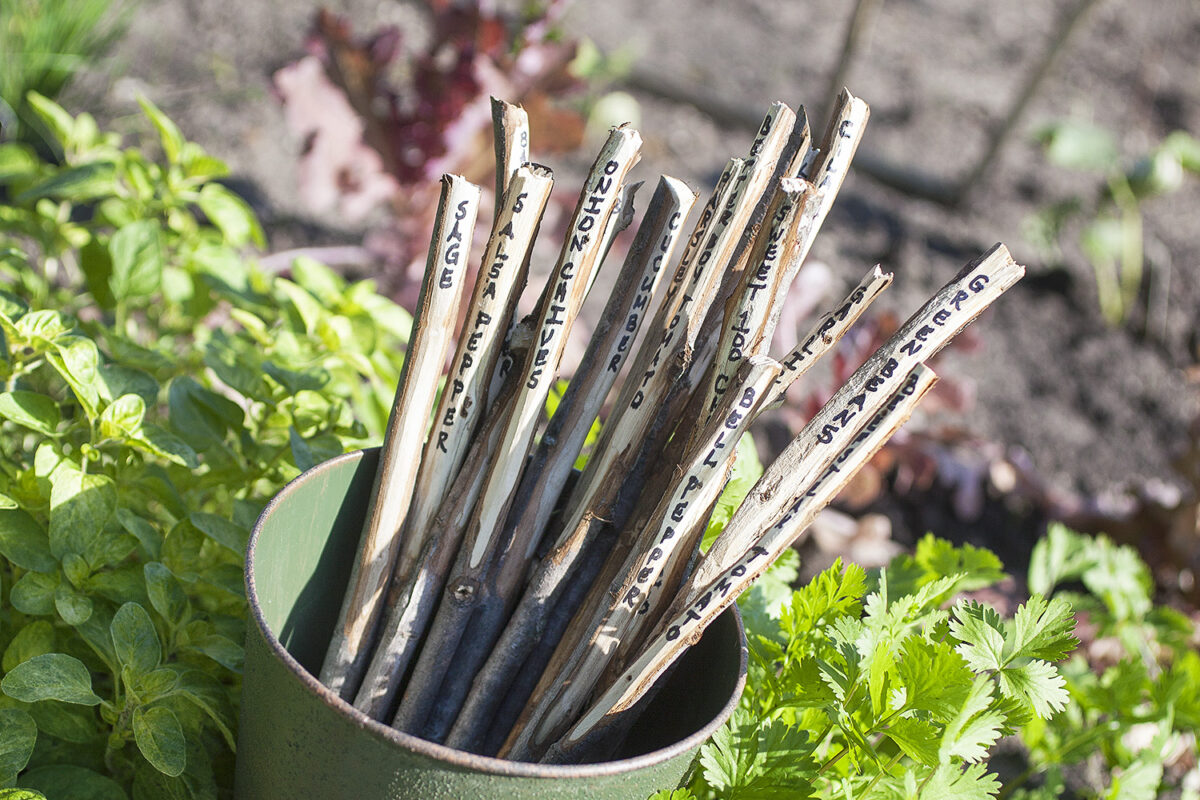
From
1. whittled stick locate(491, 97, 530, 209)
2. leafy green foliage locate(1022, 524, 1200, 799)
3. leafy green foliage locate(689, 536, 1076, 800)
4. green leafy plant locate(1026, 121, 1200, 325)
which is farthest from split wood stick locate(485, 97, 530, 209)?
green leafy plant locate(1026, 121, 1200, 325)

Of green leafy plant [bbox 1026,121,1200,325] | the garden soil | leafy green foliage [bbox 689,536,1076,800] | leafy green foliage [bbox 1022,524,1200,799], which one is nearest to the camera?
leafy green foliage [bbox 689,536,1076,800]

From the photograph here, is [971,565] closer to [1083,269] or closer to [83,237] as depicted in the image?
[83,237]

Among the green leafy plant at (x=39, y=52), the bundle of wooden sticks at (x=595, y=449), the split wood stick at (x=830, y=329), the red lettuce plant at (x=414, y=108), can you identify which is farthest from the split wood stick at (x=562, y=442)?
the green leafy plant at (x=39, y=52)

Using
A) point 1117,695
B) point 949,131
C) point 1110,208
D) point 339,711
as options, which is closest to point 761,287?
point 339,711

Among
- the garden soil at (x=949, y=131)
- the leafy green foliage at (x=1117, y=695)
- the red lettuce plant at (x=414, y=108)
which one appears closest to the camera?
the leafy green foliage at (x=1117, y=695)

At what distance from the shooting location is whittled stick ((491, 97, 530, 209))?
25.8 inches

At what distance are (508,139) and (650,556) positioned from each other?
0.92 feet

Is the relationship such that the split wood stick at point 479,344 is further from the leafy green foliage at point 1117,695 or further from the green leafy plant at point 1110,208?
the green leafy plant at point 1110,208

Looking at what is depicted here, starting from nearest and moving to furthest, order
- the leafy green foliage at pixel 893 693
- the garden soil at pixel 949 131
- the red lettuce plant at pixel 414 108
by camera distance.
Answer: the leafy green foliage at pixel 893 693 < the red lettuce plant at pixel 414 108 < the garden soil at pixel 949 131

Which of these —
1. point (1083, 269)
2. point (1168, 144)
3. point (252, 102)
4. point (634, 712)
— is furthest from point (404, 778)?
point (1168, 144)

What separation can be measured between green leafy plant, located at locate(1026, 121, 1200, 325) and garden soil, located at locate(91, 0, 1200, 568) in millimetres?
39

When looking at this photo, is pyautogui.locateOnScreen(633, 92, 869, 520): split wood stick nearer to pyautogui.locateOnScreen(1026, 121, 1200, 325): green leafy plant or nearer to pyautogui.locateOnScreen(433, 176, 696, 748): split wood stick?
pyautogui.locateOnScreen(433, 176, 696, 748): split wood stick

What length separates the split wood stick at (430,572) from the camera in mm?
710

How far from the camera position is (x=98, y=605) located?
2.56ft
